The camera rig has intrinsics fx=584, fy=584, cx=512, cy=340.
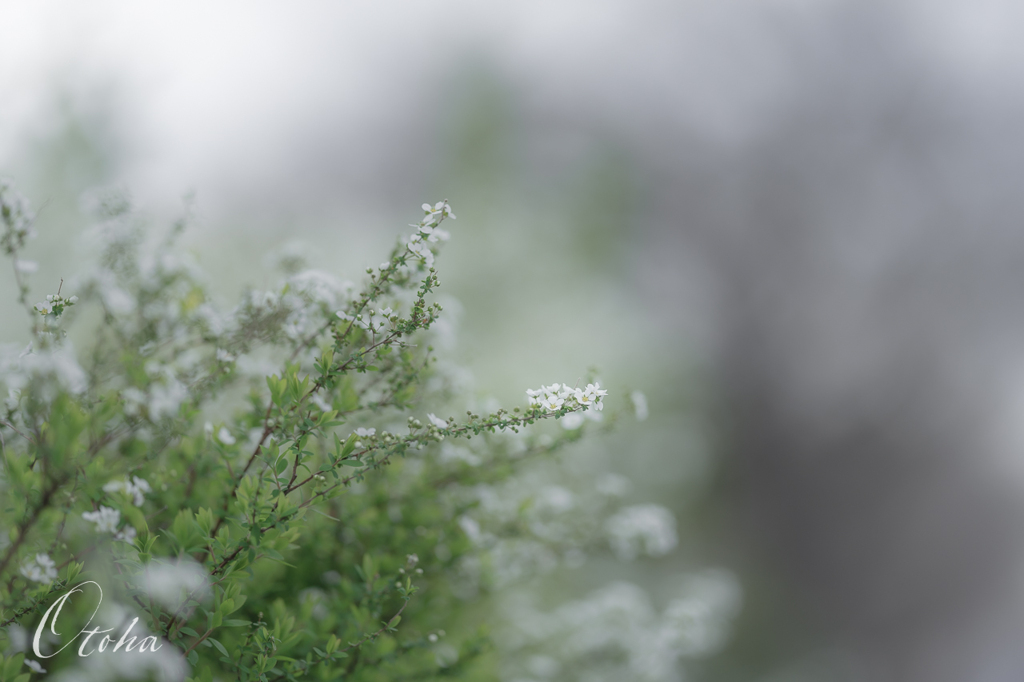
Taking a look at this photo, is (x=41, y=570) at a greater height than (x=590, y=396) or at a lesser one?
lesser

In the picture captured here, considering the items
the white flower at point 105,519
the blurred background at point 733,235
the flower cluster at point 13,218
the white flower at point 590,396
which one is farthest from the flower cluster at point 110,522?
the blurred background at point 733,235

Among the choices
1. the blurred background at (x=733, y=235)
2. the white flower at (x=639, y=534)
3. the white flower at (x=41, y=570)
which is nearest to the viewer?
the white flower at (x=41, y=570)

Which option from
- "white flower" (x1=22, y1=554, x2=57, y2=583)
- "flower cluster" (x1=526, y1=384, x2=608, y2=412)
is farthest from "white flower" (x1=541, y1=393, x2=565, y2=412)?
"white flower" (x1=22, y1=554, x2=57, y2=583)

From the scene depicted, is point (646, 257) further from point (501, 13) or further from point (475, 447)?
point (475, 447)

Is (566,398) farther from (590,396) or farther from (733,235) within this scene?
(733,235)

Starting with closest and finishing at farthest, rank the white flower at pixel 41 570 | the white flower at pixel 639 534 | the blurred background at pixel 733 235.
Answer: the white flower at pixel 41 570, the white flower at pixel 639 534, the blurred background at pixel 733 235

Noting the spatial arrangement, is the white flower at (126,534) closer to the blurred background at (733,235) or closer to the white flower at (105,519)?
the white flower at (105,519)

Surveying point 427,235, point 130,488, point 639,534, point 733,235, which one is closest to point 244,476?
point 130,488
